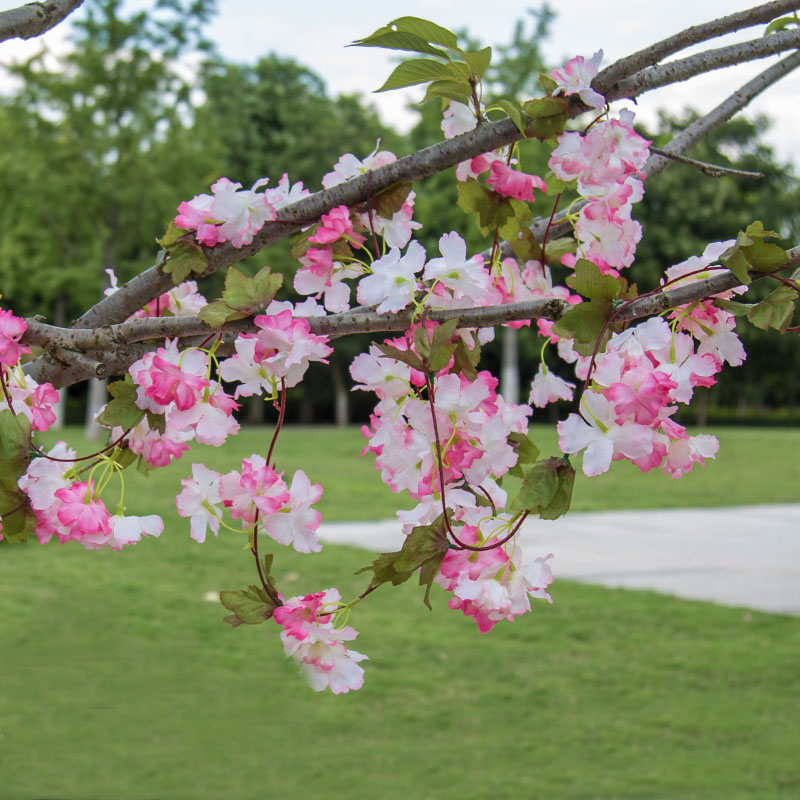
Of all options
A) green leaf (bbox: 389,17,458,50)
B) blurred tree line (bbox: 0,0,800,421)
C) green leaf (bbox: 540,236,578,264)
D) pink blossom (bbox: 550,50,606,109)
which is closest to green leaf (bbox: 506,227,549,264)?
green leaf (bbox: 540,236,578,264)

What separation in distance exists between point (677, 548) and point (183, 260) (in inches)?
245

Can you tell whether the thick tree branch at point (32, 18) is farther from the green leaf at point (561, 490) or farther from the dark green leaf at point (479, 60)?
the green leaf at point (561, 490)

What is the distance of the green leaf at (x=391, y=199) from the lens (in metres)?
1.42

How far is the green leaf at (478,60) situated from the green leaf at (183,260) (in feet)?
1.50

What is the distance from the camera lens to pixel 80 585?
5781 mm

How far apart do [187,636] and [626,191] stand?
12.7 feet

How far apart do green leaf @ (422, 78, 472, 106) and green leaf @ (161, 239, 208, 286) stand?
0.39 m

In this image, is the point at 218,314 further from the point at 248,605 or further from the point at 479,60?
the point at 479,60

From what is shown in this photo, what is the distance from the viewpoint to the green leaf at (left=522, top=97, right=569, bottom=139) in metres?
1.31

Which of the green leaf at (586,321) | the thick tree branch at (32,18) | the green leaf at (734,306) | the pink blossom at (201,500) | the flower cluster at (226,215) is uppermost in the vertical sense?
the thick tree branch at (32,18)

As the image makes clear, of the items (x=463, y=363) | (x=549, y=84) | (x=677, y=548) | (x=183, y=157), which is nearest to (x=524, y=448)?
(x=463, y=363)

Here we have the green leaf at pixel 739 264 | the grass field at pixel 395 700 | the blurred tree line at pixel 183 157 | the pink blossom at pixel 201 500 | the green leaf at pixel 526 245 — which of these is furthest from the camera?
the blurred tree line at pixel 183 157

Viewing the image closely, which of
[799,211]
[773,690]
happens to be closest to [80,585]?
[773,690]

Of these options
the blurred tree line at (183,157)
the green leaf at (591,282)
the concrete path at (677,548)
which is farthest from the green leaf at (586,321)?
the blurred tree line at (183,157)
